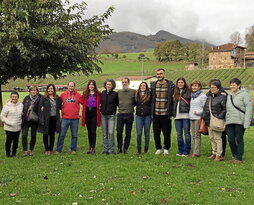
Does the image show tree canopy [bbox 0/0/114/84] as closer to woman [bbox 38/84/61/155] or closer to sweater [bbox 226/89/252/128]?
woman [bbox 38/84/61/155]

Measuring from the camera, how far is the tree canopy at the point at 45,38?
12.2 metres

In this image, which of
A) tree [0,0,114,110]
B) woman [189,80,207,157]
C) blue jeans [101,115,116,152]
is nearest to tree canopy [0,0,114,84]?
tree [0,0,114,110]

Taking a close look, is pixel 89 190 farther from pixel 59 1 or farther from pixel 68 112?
pixel 59 1

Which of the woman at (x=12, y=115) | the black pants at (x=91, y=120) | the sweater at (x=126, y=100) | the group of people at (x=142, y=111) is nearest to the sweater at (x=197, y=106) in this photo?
the group of people at (x=142, y=111)

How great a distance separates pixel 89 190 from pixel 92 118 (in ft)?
12.5

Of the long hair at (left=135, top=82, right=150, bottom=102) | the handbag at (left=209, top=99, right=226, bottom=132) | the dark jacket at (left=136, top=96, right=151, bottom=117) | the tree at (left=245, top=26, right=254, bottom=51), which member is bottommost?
the handbag at (left=209, top=99, right=226, bottom=132)

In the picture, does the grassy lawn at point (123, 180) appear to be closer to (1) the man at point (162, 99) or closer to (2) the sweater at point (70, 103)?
(1) the man at point (162, 99)

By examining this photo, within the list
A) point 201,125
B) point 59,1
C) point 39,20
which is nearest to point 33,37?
point 39,20

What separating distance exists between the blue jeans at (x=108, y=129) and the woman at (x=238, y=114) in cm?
362

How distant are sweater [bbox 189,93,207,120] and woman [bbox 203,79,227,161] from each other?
146 millimetres

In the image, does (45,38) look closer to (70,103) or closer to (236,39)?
(70,103)

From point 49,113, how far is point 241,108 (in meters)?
5.92

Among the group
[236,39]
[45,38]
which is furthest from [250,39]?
[45,38]

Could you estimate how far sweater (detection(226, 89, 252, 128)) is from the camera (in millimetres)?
8758
